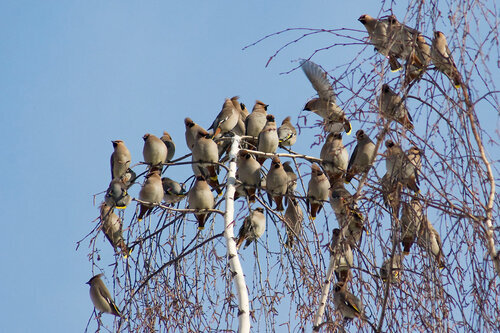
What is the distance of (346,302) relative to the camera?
442cm

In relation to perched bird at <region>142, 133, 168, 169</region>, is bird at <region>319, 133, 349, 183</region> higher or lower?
lower

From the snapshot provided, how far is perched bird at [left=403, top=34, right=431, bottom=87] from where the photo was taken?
11.0ft

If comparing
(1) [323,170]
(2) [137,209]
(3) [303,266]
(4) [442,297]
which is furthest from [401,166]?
(1) [323,170]

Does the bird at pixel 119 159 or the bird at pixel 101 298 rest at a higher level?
the bird at pixel 119 159

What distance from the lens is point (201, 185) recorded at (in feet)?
18.4

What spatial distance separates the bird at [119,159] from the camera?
21.7 feet

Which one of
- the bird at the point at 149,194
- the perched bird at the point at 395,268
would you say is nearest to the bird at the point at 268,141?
the bird at the point at 149,194

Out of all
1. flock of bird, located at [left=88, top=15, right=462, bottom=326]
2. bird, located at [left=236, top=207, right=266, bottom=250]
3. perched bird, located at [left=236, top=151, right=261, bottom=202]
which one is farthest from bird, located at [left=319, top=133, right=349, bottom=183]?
bird, located at [left=236, top=207, right=266, bottom=250]

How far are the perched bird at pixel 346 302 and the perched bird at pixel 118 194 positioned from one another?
5.52 ft

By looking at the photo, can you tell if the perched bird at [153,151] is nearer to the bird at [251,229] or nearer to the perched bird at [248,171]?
the perched bird at [248,171]

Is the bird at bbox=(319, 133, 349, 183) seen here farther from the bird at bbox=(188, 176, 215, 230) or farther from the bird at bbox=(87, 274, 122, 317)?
the bird at bbox=(87, 274, 122, 317)

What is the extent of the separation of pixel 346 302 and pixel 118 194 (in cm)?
195

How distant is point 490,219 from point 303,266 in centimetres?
188

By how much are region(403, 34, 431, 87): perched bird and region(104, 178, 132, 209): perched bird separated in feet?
7.99
